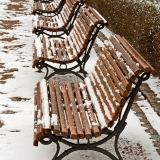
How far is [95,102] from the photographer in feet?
10.4

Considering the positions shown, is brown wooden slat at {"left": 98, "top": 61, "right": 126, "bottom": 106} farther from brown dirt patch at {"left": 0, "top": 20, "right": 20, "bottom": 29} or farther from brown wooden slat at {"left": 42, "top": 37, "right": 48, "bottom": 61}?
brown dirt patch at {"left": 0, "top": 20, "right": 20, "bottom": 29}

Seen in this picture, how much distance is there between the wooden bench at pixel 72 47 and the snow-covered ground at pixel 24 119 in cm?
47

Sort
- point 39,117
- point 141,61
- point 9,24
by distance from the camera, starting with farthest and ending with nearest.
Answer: point 9,24 → point 39,117 → point 141,61

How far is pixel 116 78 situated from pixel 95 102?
0.40m

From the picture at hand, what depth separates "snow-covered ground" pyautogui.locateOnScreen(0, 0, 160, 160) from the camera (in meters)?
3.25

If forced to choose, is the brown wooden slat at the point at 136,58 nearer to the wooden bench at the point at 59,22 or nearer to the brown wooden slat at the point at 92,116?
the brown wooden slat at the point at 92,116

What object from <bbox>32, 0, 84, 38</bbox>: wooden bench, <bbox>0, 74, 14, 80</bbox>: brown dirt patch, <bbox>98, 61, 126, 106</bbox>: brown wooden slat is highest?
<bbox>98, 61, 126, 106</bbox>: brown wooden slat

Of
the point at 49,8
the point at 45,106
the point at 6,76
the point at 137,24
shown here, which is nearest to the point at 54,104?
the point at 45,106

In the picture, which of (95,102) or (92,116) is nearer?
(92,116)

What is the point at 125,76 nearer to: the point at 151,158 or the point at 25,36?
the point at 151,158

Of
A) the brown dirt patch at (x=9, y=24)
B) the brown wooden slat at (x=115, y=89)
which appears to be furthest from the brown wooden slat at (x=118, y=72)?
the brown dirt patch at (x=9, y=24)

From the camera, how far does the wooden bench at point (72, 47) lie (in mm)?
4273

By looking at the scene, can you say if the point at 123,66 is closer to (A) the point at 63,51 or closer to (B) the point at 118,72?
(B) the point at 118,72

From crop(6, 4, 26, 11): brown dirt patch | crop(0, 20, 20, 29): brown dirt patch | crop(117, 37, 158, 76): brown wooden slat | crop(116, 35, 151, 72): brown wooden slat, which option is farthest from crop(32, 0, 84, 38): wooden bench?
Result: crop(6, 4, 26, 11): brown dirt patch
